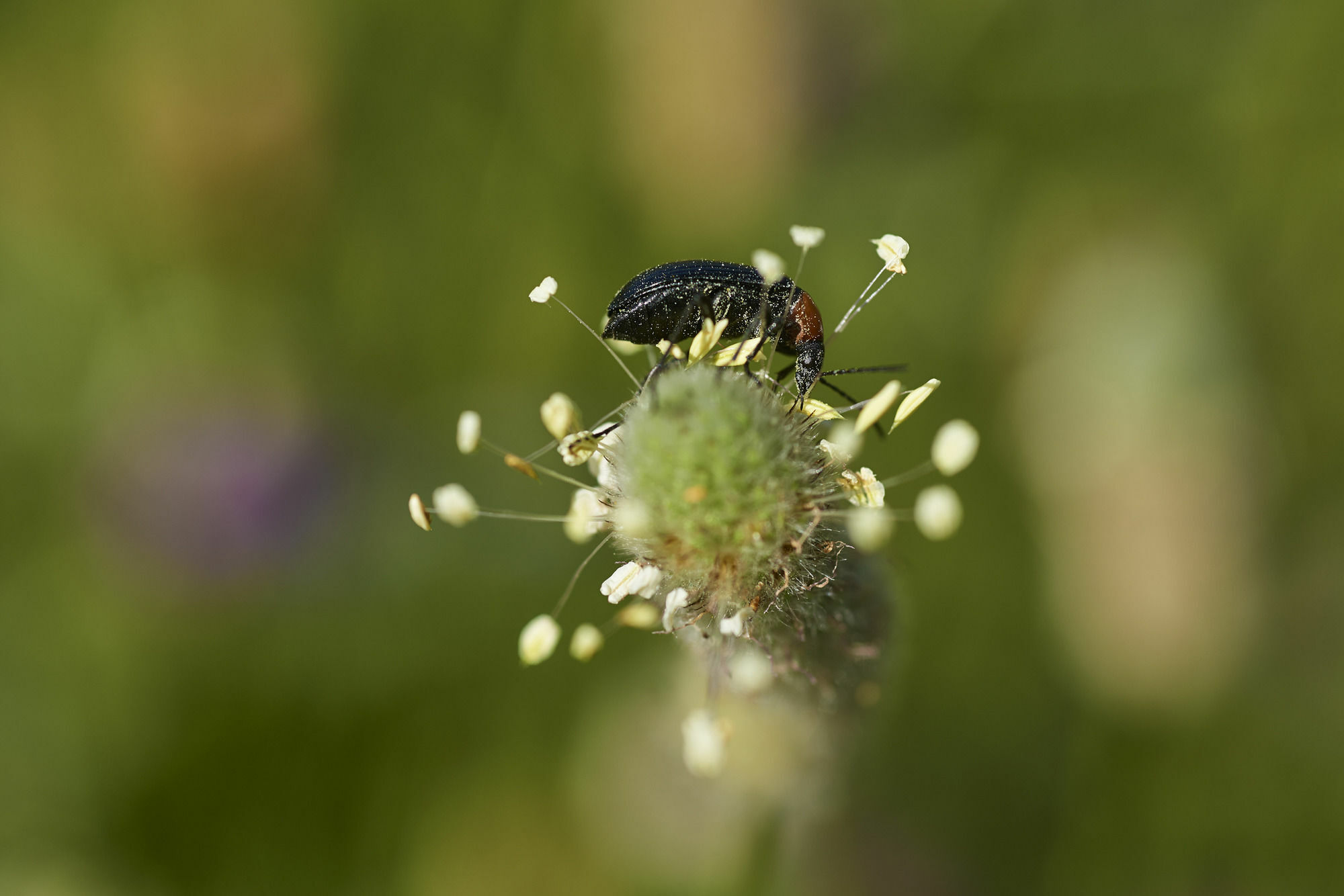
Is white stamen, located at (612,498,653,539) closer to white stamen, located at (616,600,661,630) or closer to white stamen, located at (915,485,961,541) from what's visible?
white stamen, located at (616,600,661,630)

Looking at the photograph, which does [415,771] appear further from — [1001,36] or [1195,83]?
[1195,83]

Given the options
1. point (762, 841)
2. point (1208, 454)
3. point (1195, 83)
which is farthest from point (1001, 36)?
point (762, 841)

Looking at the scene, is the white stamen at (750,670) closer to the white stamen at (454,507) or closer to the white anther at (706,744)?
the white anther at (706,744)

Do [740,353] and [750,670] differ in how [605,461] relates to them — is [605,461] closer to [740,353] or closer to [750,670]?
[740,353]

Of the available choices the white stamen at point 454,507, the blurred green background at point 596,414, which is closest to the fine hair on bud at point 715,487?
the white stamen at point 454,507

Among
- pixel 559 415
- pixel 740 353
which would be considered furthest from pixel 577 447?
pixel 740 353

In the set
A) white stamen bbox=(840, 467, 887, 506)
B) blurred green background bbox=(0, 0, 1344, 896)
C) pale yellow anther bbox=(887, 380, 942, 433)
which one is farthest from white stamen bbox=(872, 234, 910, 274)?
blurred green background bbox=(0, 0, 1344, 896)
